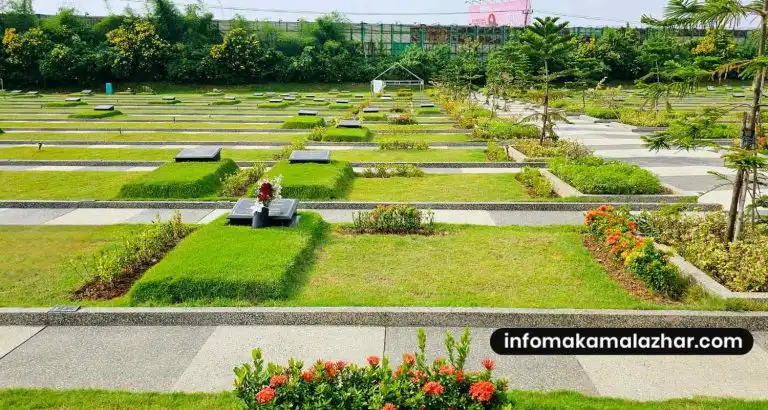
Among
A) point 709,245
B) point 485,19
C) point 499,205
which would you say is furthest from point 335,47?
point 709,245

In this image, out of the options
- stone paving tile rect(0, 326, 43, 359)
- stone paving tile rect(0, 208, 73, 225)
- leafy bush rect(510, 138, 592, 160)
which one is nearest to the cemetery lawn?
stone paving tile rect(0, 326, 43, 359)

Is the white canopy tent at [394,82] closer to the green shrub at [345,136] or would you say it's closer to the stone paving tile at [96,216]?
the green shrub at [345,136]

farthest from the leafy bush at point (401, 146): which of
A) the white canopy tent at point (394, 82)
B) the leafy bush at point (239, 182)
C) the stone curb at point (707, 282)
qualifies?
the white canopy tent at point (394, 82)

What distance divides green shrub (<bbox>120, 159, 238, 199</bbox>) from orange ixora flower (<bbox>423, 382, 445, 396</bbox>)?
9733mm

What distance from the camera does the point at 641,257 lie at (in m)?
7.62

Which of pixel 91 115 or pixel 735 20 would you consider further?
pixel 91 115

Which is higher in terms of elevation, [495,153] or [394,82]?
[394,82]

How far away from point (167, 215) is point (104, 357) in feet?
19.7

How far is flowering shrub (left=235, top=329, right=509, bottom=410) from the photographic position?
167 inches

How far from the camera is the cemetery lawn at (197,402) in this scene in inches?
195

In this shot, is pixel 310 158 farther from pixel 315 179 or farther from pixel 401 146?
pixel 401 146

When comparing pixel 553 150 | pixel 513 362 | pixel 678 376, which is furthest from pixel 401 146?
pixel 678 376

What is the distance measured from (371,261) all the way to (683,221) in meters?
4.93

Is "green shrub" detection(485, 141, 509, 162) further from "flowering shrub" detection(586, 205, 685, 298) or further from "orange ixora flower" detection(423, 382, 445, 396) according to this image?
"orange ixora flower" detection(423, 382, 445, 396)
